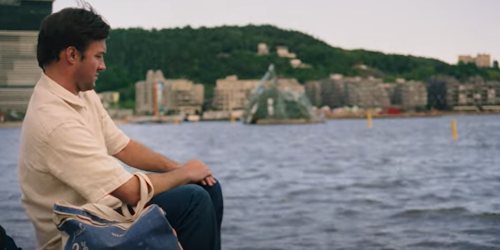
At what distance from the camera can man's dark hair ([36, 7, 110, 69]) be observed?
2.39 metres

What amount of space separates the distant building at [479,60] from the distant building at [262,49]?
27272 mm

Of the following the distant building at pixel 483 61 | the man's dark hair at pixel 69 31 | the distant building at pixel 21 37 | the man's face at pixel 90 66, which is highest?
the distant building at pixel 483 61

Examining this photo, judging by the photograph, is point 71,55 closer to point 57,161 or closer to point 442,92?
point 57,161

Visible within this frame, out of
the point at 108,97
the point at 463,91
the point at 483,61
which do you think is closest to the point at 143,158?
the point at 108,97

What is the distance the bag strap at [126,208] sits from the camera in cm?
234

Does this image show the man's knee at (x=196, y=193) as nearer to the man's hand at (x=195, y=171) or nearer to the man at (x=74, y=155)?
the man at (x=74, y=155)

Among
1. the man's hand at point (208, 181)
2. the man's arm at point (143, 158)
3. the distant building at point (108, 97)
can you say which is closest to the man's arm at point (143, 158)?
the man's arm at point (143, 158)

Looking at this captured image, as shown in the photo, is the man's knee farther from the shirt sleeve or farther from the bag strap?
the shirt sleeve

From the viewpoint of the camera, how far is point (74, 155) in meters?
2.35

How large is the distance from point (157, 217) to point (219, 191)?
1.72 ft

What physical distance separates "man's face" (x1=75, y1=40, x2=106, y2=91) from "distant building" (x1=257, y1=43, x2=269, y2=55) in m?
86.6

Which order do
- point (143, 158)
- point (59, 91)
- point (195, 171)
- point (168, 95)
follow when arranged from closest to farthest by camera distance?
1. point (59, 91)
2. point (195, 171)
3. point (143, 158)
4. point (168, 95)

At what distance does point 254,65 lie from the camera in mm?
100750

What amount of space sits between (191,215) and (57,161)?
428mm
